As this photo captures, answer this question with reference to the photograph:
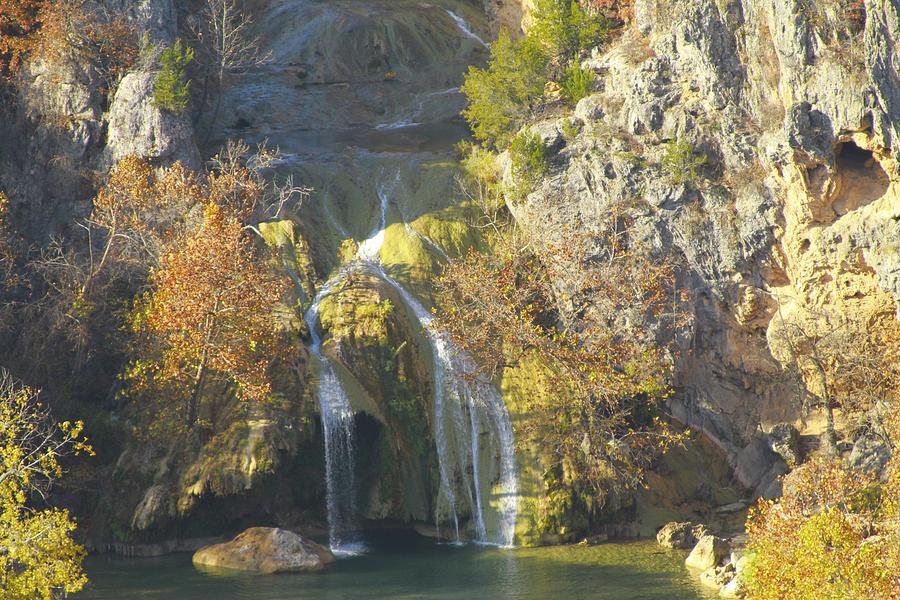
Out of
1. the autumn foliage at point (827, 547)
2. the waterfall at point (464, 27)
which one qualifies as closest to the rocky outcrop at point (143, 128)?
the waterfall at point (464, 27)

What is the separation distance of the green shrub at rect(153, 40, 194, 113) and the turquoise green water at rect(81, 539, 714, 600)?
22.9 meters

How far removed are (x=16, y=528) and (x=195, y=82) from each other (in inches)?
1625

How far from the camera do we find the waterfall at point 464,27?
2977 inches

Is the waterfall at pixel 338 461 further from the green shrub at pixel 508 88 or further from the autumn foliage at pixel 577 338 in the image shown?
the green shrub at pixel 508 88

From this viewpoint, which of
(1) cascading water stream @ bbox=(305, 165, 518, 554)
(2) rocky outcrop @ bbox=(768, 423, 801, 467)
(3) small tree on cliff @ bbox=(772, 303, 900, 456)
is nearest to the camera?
(1) cascading water stream @ bbox=(305, 165, 518, 554)

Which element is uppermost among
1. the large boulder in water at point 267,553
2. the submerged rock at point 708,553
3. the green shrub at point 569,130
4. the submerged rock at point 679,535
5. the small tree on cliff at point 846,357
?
the green shrub at point 569,130

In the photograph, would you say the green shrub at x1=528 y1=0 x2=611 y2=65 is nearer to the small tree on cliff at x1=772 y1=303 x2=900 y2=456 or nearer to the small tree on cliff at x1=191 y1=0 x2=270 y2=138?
the small tree on cliff at x1=191 y1=0 x2=270 y2=138

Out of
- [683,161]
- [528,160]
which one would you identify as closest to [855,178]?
[683,161]

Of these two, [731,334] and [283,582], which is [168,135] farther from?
[731,334]

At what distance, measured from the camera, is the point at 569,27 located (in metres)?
55.9

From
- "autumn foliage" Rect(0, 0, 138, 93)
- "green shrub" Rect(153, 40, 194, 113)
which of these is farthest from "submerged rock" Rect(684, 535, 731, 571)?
"autumn foliage" Rect(0, 0, 138, 93)

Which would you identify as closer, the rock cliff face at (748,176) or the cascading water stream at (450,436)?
the cascading water stream at (450,436)

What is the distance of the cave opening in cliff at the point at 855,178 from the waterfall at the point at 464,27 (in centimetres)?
3392

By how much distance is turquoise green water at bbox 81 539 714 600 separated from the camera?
34.8m
